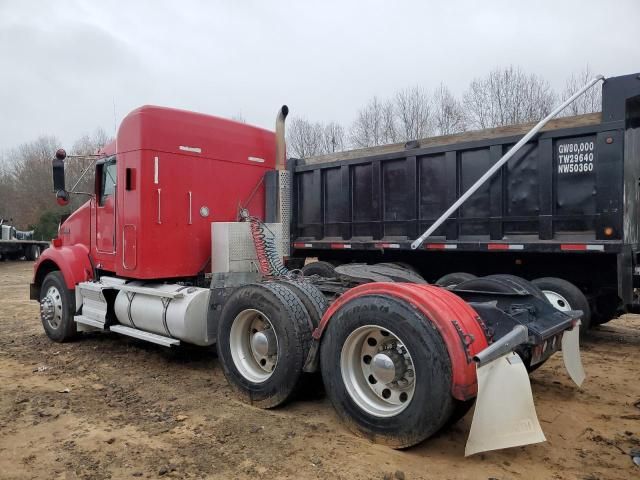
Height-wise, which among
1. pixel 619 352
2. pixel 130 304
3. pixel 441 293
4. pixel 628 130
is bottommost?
pixel 619 352

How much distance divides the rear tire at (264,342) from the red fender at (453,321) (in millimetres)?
675

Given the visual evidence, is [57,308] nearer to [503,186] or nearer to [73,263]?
[73,263]

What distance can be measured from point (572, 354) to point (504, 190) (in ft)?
10.6

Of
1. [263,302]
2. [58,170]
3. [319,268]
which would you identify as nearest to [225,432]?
[263,302]

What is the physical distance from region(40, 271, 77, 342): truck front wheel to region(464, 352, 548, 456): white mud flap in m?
5.66

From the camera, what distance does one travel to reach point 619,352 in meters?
6.47

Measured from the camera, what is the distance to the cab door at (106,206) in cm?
635

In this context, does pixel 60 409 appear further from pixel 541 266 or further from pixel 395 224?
pixel 541 266

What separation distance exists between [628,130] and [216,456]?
19.6 feet

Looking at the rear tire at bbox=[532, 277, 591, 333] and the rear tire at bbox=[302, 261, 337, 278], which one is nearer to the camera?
the rear tire at bbox=[532, 277, 591, 333]

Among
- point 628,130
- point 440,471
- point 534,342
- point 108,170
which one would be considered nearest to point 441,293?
point 534,342

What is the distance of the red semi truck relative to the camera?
3113 mm

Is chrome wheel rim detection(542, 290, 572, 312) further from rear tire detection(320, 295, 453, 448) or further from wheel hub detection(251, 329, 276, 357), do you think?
wheel hub detection(251, 329, 276, 357)

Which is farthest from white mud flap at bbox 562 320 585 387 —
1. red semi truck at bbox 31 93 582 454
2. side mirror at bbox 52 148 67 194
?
side mirror at bbox 52 148 67 194
